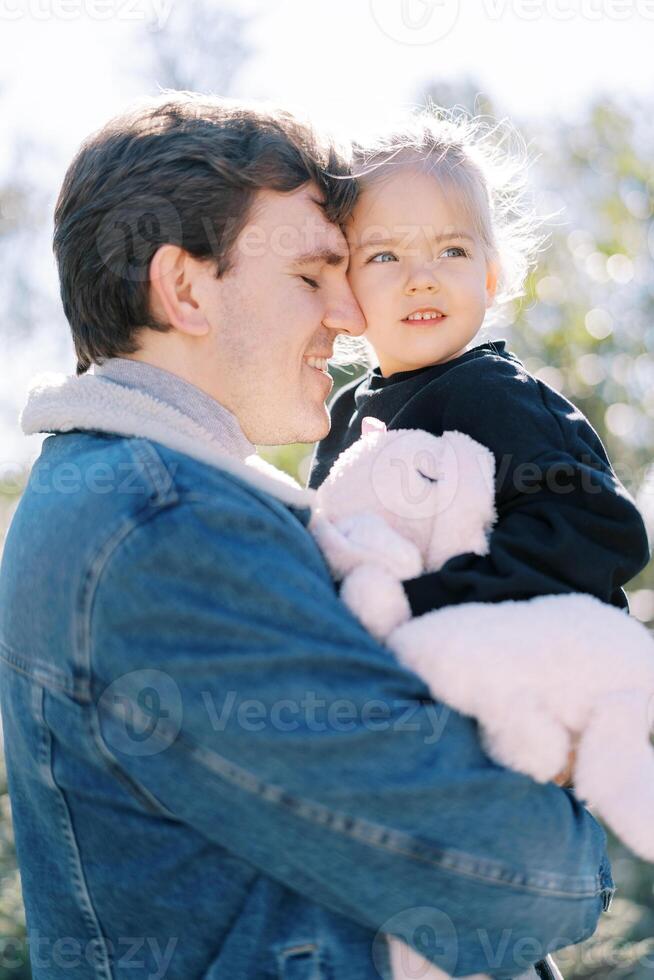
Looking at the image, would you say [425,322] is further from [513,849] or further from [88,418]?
[513,849]

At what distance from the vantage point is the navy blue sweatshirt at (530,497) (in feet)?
5.72

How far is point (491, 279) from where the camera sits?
2492mm

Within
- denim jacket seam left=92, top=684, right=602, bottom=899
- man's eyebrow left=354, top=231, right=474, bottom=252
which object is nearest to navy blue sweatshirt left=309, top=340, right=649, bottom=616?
man's eyebrow left=354, top=231, right=474, bottom=252

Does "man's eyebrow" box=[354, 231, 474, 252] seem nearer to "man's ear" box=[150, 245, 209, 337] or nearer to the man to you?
"man's ear" box=[150, 245, 209, 337]

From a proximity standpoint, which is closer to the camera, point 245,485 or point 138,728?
point 138,728

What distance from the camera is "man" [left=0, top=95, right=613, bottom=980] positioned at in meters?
1.42

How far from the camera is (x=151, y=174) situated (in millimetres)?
2057

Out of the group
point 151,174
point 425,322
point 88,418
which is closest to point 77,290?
point 151,174

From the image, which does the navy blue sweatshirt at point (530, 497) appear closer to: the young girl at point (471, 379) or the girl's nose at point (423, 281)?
the young girl at point (471, 379)

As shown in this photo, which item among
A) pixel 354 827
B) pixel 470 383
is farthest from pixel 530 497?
pixel 354 827

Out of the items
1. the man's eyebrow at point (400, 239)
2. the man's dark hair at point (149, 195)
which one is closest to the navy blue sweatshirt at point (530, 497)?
the man's eyebrow at point (400, 239)

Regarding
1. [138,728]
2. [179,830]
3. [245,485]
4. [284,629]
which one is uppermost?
[245,485]

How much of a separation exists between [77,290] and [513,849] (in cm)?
132

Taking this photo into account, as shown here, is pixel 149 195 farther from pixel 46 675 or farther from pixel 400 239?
pixel 46 675
